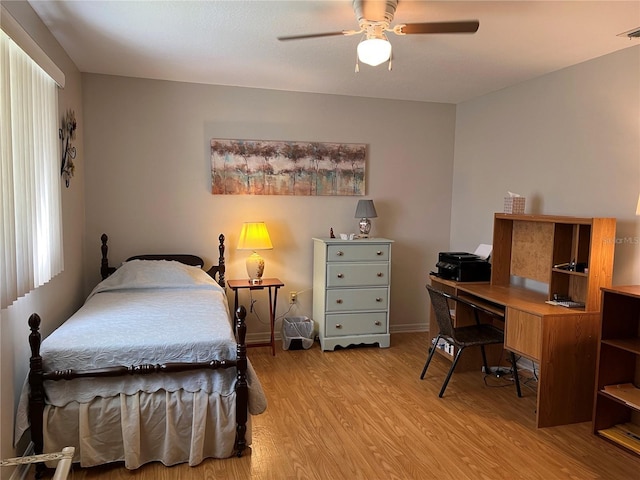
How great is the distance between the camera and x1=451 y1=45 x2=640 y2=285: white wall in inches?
120

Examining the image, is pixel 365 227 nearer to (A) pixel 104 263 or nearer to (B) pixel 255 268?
(B) pixel 255 268

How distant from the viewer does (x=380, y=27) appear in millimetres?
2420

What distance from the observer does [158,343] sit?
8.10 feet

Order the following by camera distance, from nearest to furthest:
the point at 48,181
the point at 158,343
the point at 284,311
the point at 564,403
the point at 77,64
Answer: the point at 158,343 < the point at 48,181 < the point at 564,403 < the point at 77,64 < the point at 284,311

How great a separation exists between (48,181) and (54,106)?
519 millimetres

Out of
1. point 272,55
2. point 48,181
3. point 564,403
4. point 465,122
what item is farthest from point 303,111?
point 564,403

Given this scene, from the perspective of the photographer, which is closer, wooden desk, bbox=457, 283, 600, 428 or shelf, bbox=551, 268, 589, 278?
wooden desk, bbox=457, 283, 600, 428

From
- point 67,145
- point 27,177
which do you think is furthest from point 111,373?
point 67,145

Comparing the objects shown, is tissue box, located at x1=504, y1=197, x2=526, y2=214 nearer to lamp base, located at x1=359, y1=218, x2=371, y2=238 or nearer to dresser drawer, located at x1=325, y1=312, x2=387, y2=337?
lamp base, located at x1=359, y1=218, x2=371, y2=238

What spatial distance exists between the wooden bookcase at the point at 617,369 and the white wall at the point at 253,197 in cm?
229

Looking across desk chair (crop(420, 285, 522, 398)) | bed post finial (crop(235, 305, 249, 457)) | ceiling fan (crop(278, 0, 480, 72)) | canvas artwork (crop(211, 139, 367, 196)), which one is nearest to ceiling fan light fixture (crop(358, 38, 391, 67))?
ceiling fan (crop(278, 0, 480, 72))

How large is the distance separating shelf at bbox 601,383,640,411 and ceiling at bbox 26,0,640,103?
2197 mm

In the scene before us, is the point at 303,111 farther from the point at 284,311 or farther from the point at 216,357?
the point at 216,357

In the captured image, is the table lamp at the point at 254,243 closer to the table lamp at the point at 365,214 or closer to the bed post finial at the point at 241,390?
the table lamp at the point at 365,214
